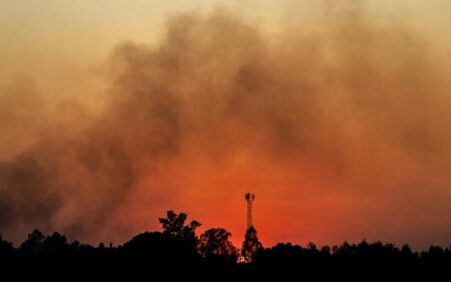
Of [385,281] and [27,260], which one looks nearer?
[385,281]

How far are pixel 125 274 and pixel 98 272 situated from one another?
671 centimetres

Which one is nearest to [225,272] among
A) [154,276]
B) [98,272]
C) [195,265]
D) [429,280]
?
[195,265]

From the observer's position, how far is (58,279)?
130250 mm

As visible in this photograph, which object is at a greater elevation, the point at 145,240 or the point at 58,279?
the point at 145,240

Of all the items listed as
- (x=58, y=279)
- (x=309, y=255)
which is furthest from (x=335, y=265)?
(x=58, y=279)

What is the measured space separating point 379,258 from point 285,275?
67.6 ft

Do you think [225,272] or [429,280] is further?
[225,272]

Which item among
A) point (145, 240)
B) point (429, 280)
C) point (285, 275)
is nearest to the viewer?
point (429, 280)

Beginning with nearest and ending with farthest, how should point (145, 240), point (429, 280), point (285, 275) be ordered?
point (429, 280)
point (285, 275)
point (145, 240)

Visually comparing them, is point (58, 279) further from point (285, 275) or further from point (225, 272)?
point (285, 275)

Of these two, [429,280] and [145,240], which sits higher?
[145,240]

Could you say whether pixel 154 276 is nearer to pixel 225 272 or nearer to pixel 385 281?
pixel 225 272

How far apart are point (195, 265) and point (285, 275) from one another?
1901 centimetres

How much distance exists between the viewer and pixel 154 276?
434 ft
